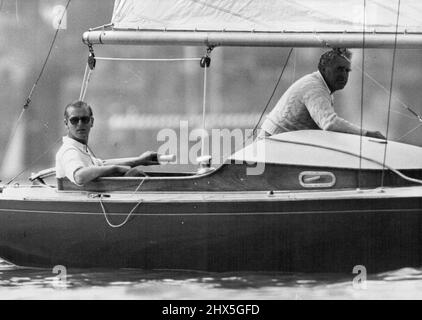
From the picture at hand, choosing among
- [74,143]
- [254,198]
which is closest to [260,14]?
[254,198]

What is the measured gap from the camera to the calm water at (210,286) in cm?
1149

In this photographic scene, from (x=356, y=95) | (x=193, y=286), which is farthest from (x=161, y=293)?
(x=356, y=95)

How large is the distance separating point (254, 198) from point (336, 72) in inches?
65.7

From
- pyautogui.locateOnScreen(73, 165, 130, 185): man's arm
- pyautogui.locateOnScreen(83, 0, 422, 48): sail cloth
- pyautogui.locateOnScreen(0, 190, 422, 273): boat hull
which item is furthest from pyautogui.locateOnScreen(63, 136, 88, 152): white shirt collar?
pyautogui.locateOnScreen(83, 0, 422, 48): sail cloth

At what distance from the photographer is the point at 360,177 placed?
11875mm

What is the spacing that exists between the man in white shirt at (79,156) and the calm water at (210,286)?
2.98 feet

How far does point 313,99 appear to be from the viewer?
41.1 ft

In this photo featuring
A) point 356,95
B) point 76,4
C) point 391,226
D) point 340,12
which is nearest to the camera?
point 391,226

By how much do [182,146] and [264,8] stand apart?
18679mm

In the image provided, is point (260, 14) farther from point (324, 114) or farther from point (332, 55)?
point (324, 114)

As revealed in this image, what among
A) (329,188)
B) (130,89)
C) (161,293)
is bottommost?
(161,293)

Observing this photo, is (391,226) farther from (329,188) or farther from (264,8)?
(264,8)

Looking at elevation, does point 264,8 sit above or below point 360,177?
above

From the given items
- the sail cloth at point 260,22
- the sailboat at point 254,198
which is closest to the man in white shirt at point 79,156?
the sailboat at point 254,198
